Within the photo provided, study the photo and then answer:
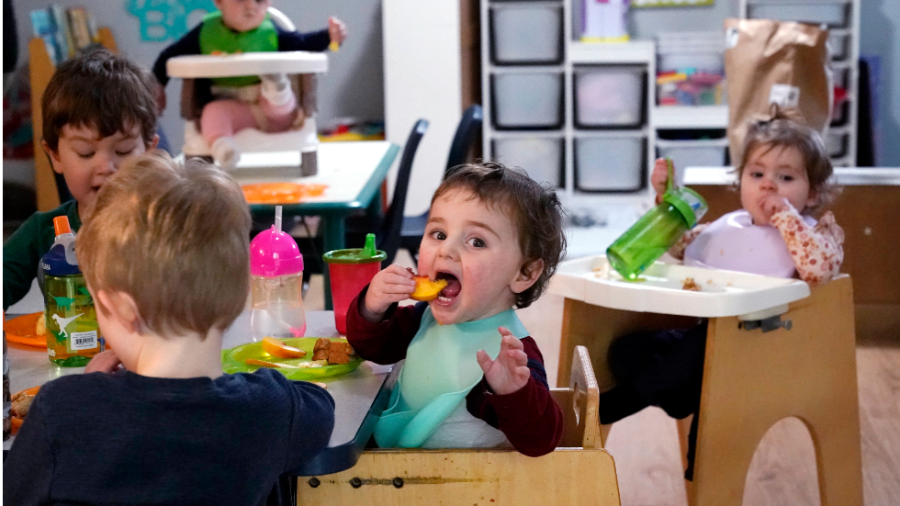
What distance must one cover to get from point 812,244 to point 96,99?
1.19 metres

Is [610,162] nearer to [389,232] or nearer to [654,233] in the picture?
[389,232]

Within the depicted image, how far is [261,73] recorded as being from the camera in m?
2.20

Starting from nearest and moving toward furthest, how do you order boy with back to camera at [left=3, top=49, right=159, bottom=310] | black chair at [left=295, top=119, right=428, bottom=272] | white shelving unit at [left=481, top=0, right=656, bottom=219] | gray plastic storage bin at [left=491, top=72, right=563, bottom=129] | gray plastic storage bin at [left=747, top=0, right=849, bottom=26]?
boy with back to camera at [left=3, top=49, right=159, bottom=310] < black chair at [left=295, top=119, right=428, bottom=272] < gray plastic storage bin at [left=747, top=0, right=849, bottom=26] < white shelving unit at [left=481, top=0, right=656, bottom=219] < gray plastic storage bin at [left=491, top=72, right=563, bottom=129]

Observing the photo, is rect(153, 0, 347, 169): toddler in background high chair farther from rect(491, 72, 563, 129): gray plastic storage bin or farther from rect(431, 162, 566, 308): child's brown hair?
rect(491, 72, 563, 129): gray plastic storage bin

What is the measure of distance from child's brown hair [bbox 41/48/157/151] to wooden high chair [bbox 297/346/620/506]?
73 cm

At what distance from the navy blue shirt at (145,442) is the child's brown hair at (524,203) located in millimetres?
392

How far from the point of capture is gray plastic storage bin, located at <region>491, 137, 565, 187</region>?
4469 millimetres

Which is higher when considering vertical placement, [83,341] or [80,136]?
[80,136]

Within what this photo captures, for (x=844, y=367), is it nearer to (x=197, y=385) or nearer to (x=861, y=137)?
(x=197, y=385)

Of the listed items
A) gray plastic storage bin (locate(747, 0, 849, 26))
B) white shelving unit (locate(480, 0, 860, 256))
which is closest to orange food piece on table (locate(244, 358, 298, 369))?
white shelving unit (locate(480, 0, 860, 256))

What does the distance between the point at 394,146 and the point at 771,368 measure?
1.54 m

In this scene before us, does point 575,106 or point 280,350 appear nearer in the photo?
point 280,350

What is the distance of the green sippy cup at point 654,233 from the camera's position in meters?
1.69

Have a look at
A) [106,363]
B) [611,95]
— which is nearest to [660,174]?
[106,363]
